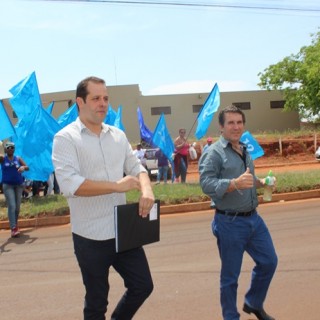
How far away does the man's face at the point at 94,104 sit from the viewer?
289 centimetres

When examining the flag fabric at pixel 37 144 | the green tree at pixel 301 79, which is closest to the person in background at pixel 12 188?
the flag fabric at pixel 37 144

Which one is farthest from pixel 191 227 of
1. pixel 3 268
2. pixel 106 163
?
pixel 106 163

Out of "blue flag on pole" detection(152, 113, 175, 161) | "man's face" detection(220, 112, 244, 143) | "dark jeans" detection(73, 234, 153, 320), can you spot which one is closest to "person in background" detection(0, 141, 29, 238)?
"man's face" detection(220, 112, 244, 143)

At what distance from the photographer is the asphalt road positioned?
4375 mm

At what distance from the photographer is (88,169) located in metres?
2.91

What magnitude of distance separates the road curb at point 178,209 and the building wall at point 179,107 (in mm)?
28702

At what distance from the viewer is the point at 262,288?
3.85 meters

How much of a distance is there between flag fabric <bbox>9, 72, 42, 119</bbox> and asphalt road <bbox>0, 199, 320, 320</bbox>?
473 centimetres

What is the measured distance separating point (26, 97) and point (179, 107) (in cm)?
3062

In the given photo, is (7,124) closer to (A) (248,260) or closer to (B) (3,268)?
(B) (3,268)

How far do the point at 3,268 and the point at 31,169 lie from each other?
224 inches

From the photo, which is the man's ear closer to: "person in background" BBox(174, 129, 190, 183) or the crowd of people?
the crowd of people

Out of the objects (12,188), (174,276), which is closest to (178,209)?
(12,188)

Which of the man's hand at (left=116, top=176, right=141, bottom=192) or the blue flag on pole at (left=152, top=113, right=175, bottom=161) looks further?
the blue flag on pole at (left=152, top=113, right=175, bottom=161)
